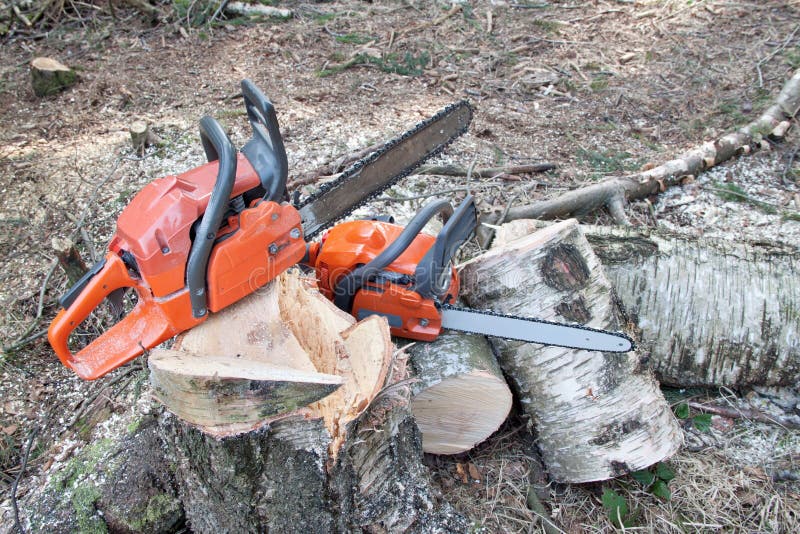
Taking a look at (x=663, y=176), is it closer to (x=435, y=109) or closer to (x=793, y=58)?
(x=435, y=109)

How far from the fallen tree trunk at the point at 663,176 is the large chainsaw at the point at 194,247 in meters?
1.48

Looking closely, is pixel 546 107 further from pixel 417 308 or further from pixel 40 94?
pixel 40 94

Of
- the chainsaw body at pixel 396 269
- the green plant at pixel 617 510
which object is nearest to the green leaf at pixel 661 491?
the green plant at pixel 617 510

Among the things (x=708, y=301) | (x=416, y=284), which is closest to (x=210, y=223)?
(x=416, y=284)

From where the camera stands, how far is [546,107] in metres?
4.69

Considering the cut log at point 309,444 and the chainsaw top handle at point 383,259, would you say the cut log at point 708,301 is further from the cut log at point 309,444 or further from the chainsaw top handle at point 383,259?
the cut log at point 309,444

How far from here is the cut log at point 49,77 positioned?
14.5 ft

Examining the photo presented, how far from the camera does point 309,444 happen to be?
5.21ft

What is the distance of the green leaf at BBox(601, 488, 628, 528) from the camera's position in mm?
2156

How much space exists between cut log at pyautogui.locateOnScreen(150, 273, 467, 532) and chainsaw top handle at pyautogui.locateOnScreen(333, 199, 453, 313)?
0.24 meters

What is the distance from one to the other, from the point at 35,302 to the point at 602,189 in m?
3.10

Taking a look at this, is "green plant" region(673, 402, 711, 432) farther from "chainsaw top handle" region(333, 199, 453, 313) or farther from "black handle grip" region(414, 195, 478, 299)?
"chainsaw top handle" region(333, 199, 453, 313)

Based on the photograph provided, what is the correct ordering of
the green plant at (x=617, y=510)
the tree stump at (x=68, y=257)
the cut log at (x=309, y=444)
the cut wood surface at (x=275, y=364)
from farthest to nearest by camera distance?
the tree stump at (x=68, y=257)
the green plant at (x=617, y=510)
the cut log at (x=309, y=444)
the cut wood surface at (x=275, y=364)

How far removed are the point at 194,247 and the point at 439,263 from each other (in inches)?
31.5
